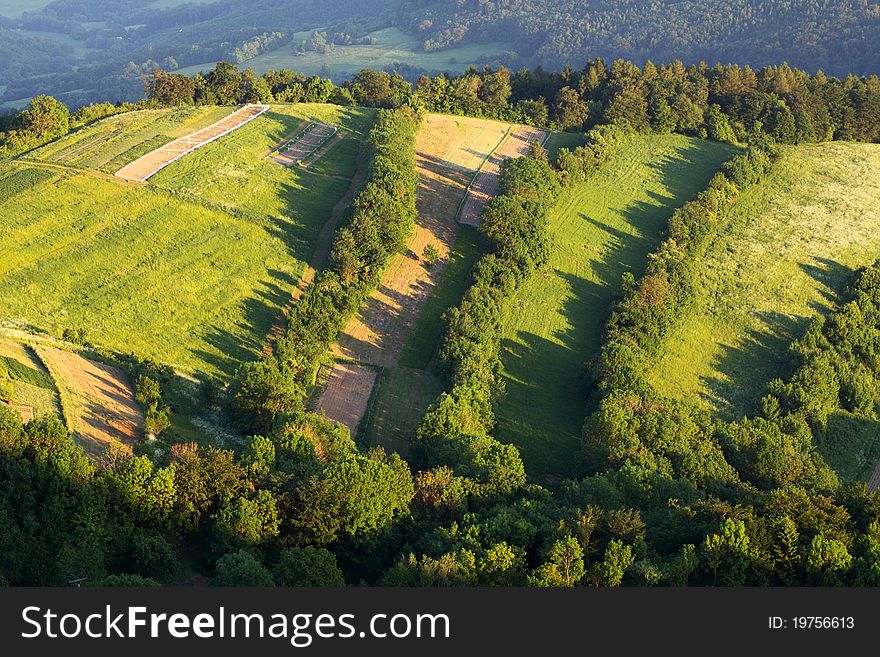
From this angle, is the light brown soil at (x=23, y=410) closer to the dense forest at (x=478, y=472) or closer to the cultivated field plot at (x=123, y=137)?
the dense forest at (x=478, y=472)

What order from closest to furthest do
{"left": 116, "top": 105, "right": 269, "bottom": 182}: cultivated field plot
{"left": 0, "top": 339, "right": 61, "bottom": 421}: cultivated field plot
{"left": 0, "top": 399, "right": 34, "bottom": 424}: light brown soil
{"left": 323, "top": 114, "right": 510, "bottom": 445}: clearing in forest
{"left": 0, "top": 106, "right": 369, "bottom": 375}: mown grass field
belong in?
{"left": 0, "top": 399, "right": 34, "bottom": 424}: light brown soil → {"left": 0, "top": 339, "right": 61, "bottom": 421}: cultivated field plot → {"left": 0, "top": 106, "right": 369, "bottom": 375}: mown grass field → {"left": 323, "top": 114, "right": 510, "bottom": 445}: clearing in forest → {"left": 116, "top": 105, "right": 269, "bottom": 182}: cultivated field plot

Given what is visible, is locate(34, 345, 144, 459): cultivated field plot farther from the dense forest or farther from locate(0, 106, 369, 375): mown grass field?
locate(0, 106, 369, 375): mown grass field

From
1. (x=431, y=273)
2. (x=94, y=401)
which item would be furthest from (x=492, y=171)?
(x=94, y=401)

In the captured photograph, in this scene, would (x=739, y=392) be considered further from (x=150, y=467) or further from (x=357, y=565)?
(x=150, y=467)

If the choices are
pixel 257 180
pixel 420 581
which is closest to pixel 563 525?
pixel 420 581

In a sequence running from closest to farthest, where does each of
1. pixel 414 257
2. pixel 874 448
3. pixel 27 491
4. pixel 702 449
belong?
pixel 27 491, pixel 702 449, pixel 874 448, pixel 414 257

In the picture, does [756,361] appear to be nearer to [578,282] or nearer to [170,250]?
[578,282]

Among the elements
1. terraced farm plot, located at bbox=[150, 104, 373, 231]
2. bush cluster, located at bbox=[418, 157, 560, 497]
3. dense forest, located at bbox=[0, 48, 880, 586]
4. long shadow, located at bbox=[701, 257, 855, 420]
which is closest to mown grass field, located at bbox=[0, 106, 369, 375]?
terraced farm plot, located at bbox=[150, 104, 373, 231]
